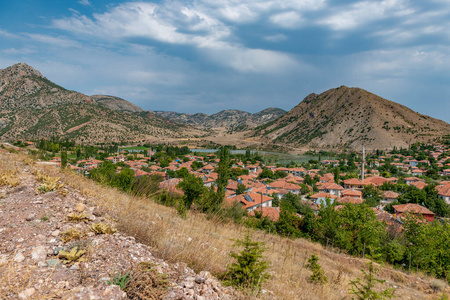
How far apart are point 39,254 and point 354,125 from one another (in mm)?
146054

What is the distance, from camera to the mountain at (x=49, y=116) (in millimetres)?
100625

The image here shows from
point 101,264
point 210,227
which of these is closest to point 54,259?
point 101,264

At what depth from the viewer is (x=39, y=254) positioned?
7.99ft

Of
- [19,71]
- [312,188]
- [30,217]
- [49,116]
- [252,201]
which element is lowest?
[252,201]

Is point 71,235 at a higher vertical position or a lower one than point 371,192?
higher

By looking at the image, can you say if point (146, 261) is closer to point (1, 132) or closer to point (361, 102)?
point (1, 132)

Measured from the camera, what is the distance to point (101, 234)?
300 centimetres

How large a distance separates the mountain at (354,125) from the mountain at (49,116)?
311ft

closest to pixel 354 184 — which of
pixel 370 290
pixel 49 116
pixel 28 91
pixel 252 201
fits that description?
pixel 252 201

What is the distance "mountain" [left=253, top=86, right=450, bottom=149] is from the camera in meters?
107

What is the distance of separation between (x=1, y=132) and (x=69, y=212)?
426 ft

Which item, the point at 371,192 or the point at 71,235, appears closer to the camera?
the point at 71,235

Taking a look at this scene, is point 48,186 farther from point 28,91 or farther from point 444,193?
point 28,91

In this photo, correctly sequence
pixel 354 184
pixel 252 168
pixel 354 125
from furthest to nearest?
pixel 354 125, pixel 252 168, pixel 354 184
